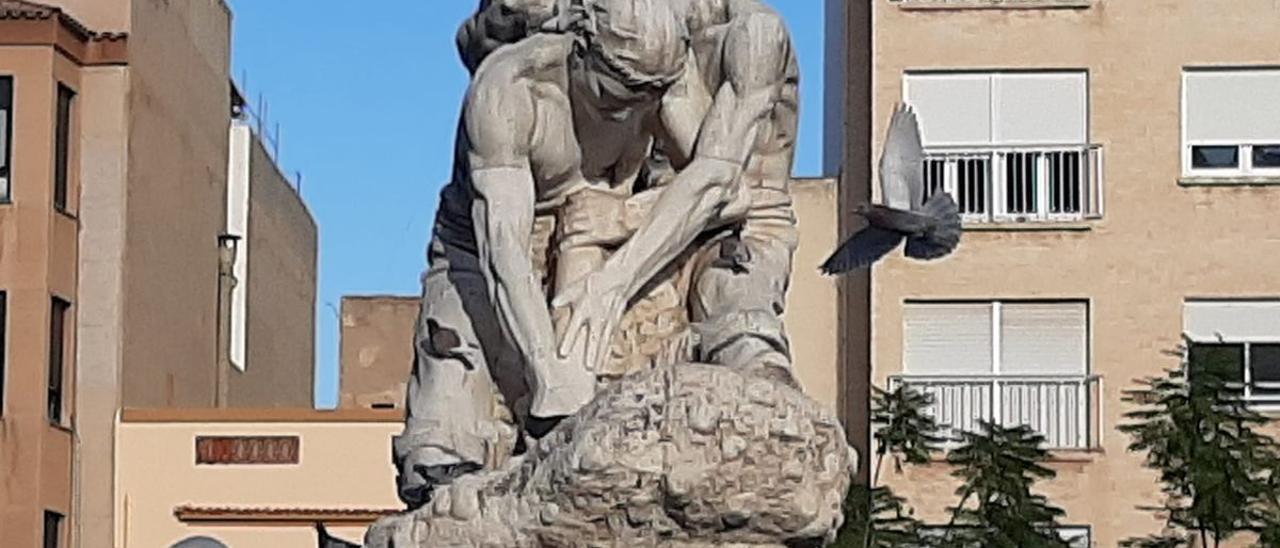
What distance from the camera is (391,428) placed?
39.7 meters

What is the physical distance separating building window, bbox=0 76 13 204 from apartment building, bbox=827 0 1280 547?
36.0 feet

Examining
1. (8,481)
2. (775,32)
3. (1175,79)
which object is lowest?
(8,481)

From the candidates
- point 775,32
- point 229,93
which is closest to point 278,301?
point 229,93

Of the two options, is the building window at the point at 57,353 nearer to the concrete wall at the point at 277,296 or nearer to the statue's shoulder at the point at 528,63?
the concrete wall at the point at 277,296

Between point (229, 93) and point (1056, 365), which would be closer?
point (1056, 365)

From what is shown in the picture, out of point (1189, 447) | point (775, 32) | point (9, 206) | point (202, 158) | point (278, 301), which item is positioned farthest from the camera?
point (278, 301)

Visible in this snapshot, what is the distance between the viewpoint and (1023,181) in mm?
38625

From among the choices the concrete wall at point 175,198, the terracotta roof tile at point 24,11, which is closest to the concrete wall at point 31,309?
the terracotta roof tile at point 24,11

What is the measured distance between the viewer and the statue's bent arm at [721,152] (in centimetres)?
776

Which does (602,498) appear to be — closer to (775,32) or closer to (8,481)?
(775,32)

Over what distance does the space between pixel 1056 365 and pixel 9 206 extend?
13.4 m

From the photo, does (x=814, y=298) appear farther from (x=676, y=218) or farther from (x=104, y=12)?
(x=676, y=218)

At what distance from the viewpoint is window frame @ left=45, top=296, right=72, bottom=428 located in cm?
4122

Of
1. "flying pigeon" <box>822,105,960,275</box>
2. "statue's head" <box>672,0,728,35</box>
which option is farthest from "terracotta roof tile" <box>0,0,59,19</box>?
"statue's head" <box>672,0,728,35</box>
